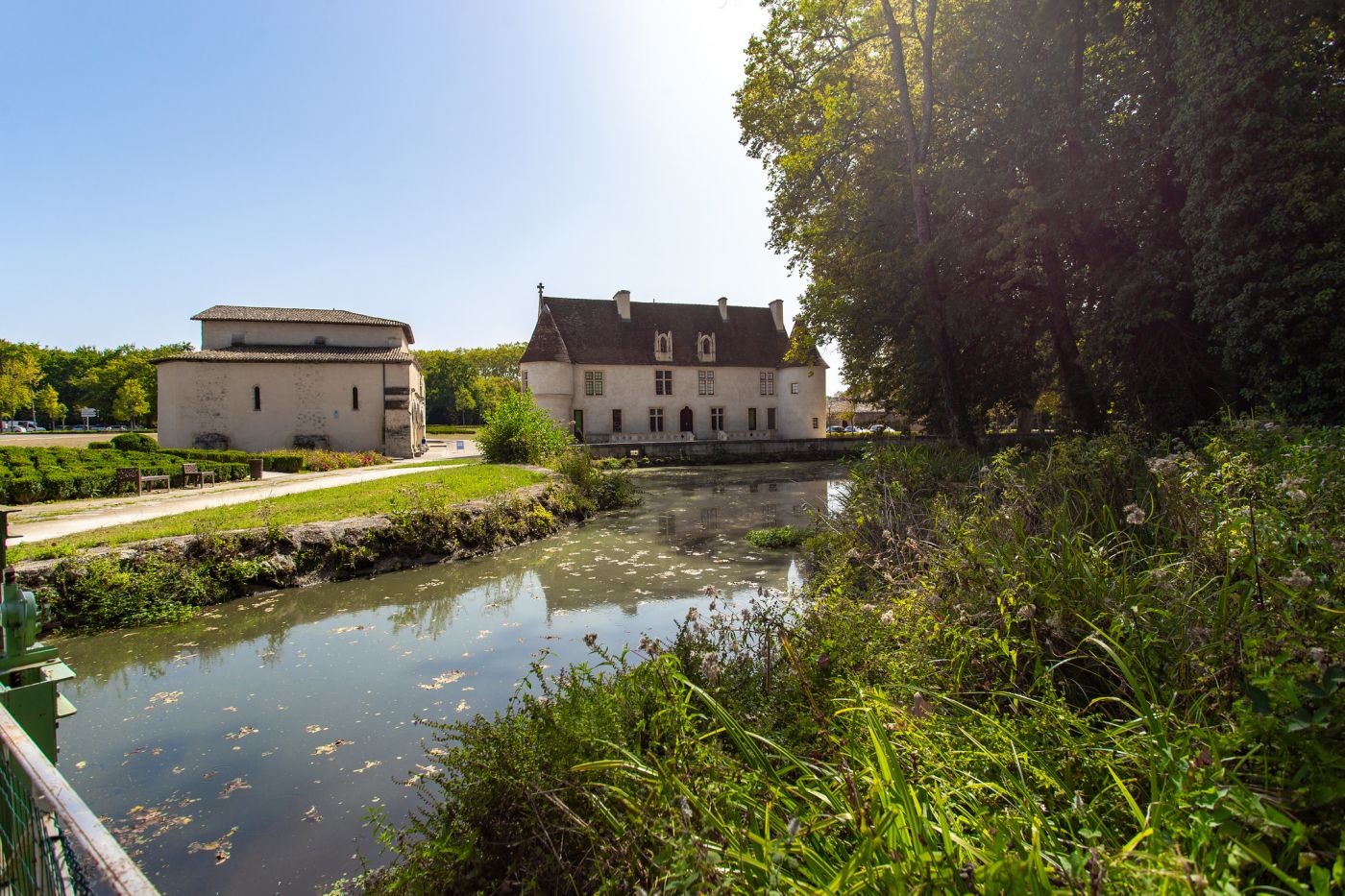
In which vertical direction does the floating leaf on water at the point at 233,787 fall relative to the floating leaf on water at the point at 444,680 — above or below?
below

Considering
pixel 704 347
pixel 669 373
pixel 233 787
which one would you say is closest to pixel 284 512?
pixel 233 787

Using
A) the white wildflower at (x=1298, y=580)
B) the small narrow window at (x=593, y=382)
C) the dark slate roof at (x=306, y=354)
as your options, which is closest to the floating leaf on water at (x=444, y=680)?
the white wildflower at (x=1298, y=580)

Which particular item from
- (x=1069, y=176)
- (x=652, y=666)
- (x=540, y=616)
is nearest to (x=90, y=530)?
(x=540, y=616)

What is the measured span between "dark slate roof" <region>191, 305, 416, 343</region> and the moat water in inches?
1133

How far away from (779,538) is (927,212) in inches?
336

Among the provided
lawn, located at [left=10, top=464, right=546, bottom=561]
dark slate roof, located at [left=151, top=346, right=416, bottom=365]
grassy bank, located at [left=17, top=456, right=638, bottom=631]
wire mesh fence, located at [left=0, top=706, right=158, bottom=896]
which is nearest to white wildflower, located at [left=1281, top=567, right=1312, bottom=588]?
wire mesh fence, located at [left=0, top=706, right=158, bottom=896]

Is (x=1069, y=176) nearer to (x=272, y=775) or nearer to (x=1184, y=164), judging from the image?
(x=1184, y=164)

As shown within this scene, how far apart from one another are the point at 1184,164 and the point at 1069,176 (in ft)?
5.90

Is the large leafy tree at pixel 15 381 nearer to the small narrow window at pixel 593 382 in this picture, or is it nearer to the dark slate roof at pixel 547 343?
the dark slate roof at pixel 547 343

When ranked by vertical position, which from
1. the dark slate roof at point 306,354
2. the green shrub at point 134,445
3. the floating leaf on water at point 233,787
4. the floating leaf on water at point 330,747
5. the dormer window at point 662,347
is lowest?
the floating leaf on water at point 233,787

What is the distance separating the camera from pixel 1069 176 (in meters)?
12.5

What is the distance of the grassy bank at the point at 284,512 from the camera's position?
7414 millimetres

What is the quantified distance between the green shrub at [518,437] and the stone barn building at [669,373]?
16408 millimetres

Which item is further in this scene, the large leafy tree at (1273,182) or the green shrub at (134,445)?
the green shrub at (134,445)
